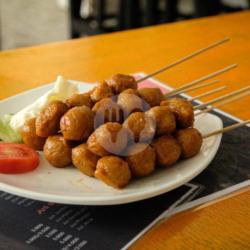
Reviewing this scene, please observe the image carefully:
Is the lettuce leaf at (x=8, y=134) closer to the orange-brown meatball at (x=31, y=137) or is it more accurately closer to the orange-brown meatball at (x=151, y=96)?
the orange-brown meatball at (x=31, y=137)

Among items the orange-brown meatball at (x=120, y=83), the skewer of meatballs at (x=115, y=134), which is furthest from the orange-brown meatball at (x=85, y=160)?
the orange-brown meatball at (x=120, y=83)

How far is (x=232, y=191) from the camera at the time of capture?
0.92 metres

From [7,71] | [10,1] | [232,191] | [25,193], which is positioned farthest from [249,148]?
[10,1]

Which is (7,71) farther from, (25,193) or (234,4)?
(234,4)

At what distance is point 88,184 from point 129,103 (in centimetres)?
18

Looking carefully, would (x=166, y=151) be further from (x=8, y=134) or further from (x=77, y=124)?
(x=8, y=134)

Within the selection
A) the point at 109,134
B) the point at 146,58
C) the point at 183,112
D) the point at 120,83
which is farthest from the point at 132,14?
the point at 109,134

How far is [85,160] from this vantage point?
2.79ft

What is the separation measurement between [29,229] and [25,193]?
58mm

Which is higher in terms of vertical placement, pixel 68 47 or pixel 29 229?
pixel 68 47

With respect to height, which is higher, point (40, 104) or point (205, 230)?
point (40, 104)

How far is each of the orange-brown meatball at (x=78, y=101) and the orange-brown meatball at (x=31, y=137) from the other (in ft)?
0.26

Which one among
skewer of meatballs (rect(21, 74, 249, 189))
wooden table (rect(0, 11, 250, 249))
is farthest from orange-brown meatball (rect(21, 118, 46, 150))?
wooden table (rect(0, 11, 250, 249))

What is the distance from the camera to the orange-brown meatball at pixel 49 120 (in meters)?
0.91
